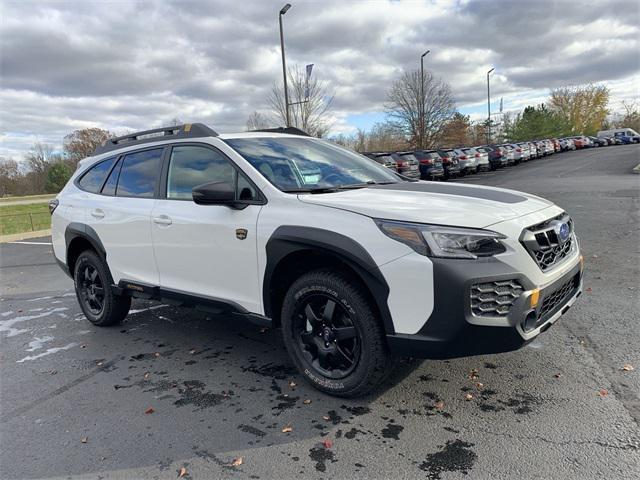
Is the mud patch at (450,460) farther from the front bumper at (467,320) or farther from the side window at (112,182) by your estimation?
the side window at (112,182)

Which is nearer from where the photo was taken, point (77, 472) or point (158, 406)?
point (77, 472)

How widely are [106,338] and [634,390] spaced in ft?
15.0

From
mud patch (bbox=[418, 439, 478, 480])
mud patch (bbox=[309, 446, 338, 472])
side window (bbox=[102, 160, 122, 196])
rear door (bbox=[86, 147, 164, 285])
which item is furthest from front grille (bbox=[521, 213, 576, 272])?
side window (bbox=[102, 160, 122, 196])

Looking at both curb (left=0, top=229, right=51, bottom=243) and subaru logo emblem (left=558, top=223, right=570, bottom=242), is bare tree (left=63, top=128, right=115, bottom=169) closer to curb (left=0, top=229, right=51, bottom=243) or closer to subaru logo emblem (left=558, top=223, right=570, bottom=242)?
curb (left=0, top=229, right=51, bottom=243)

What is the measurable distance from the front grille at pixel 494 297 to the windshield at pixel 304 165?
1435mm

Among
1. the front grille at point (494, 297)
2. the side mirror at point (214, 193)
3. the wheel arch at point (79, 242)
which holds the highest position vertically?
the side mirror at point (214, 193)

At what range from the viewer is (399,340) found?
2.82 meters

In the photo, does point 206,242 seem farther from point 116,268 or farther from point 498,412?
point 498,412

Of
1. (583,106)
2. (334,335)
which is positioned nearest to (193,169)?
(334,335)

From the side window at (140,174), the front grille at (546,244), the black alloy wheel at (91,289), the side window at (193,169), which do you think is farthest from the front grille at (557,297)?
the black alloy wheel at (91,289)

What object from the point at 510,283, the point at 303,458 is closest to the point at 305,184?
the point at 510,283

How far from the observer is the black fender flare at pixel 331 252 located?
2.83 meters

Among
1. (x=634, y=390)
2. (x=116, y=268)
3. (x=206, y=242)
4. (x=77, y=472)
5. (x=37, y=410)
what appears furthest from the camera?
(x=116, y=268)

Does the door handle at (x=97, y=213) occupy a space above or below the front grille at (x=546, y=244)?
above
